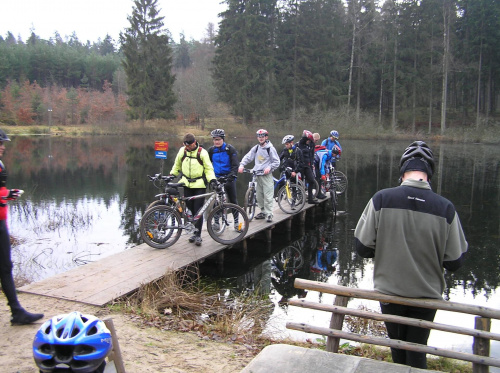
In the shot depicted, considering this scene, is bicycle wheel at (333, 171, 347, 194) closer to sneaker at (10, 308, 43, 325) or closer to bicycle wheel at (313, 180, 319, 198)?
bicycle wheel at (313, 180, 319, 198)

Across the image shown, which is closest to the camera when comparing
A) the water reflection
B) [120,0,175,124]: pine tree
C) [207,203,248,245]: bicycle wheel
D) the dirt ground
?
the dirt ground

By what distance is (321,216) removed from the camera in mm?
13289

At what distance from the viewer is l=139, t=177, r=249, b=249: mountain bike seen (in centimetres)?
760

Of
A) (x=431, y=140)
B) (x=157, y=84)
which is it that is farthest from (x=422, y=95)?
(x=157, y=84)

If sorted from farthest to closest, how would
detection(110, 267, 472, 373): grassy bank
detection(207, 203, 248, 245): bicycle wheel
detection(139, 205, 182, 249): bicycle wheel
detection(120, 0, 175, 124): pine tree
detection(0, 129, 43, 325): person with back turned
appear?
detection(120, 0, 175, 124): pine tree
detection(207, 203, 248, 245): bicycle wheel
detection(139, 205, 182, 249): bicycle wheel
detection(110, 267, 472, 373): grassy bank
detection(0, 129, 43, 325): person with back turned

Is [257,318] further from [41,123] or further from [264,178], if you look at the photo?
[41,123]

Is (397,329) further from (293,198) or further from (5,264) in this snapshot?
(293,198)

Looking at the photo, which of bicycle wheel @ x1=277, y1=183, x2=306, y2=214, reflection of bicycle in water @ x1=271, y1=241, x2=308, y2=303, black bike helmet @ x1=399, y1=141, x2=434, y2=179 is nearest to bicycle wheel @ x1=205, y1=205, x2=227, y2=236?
reflection of bicycle in water @ x1=271, y1=241, x2=308, y2=303

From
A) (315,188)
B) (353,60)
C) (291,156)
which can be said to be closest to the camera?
(291,156)

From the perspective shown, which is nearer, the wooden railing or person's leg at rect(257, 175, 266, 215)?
the wooden railing

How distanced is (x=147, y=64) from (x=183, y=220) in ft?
155

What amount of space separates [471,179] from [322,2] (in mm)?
36356

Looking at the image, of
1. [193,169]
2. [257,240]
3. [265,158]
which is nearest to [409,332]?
[193,169]

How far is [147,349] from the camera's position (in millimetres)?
4352
